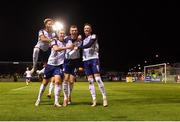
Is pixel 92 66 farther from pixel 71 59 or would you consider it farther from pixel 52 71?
pixel 52 71

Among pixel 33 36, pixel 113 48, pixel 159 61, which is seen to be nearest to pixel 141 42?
pixel 113 48

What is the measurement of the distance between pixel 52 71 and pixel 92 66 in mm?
1246

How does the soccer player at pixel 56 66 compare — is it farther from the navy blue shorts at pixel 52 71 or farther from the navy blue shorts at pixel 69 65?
the navy blue shorts at pixel 69 65

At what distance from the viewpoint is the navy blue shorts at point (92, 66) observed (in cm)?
1312

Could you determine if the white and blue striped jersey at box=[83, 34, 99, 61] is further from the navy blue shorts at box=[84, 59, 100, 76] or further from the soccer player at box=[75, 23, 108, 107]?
the navy blue shorts at box=[84, 59, 100, 76]

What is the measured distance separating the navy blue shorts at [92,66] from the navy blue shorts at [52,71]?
2.61 feet

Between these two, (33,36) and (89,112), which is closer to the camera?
(89,112)

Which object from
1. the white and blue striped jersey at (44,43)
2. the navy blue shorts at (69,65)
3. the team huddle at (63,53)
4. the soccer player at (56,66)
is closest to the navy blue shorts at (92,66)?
the team huddle at (63,53)

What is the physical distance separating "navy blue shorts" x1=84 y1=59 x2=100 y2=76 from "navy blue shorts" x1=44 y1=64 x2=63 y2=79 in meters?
0.79

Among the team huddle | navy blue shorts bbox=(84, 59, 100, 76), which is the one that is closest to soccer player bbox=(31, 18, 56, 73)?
the team huddle

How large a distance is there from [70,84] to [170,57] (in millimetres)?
115465

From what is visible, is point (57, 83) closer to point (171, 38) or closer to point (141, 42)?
point (171, 38)

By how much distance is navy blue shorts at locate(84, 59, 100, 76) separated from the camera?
43.0 ft

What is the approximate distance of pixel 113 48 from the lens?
128375 mm
